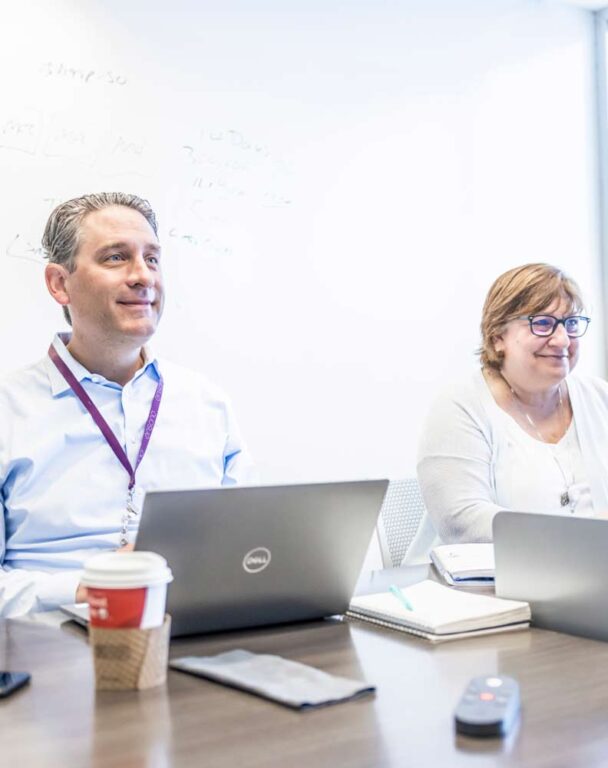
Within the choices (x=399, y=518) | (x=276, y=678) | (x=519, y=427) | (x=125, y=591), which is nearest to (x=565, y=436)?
(x=519, y=427)

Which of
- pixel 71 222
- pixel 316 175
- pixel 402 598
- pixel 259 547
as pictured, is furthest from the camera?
pixel 316 175

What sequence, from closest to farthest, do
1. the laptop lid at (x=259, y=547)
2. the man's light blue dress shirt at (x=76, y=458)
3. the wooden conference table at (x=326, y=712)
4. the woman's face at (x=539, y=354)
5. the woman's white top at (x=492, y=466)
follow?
1. the wooden conference table at (x=326, y=712)
2. the laptop lid at (x=259, y=547)
3. the man's light blue dress shirt at (x=76, y=458)
4. the woman's white top at (x=492, y=466)
5. the woman's face at (x=539, y=354)

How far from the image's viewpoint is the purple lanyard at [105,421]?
2002 millimetres

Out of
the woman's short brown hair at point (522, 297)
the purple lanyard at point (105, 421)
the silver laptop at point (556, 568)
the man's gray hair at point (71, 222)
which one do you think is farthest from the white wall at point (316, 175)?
the silver laptop at point (556, 568)

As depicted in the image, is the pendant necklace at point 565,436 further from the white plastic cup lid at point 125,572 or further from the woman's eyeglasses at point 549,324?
the white plastic cup lid at point 125,572

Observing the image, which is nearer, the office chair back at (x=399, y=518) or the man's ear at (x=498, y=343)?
the office chair back at (x=399, y=518)

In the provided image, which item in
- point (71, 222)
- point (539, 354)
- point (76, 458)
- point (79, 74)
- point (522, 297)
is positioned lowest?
point (76, 458)

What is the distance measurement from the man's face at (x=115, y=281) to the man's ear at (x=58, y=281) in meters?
0.01

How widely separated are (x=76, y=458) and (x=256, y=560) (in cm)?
76

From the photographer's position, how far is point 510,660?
4.07 feet

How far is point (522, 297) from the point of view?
8.50 feet

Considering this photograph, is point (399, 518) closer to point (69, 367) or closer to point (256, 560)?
point (69, 367)

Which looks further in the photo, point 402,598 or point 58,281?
point 58,281

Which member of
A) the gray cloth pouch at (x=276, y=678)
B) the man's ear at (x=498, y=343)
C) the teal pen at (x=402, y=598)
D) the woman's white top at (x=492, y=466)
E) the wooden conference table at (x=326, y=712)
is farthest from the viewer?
the man's ear at (x=498, y=343)
